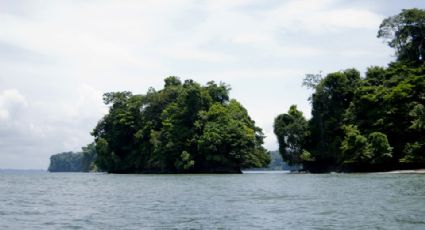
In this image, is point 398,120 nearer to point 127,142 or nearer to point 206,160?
point 206,160

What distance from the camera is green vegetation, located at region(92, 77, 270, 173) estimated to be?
9462 centimetres

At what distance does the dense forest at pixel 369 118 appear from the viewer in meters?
77.8

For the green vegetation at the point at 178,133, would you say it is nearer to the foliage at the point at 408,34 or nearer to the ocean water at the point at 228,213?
the foliage at the point at 408,34

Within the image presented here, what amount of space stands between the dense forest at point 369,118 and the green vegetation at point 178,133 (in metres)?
8.43

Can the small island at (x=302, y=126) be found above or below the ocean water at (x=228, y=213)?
above

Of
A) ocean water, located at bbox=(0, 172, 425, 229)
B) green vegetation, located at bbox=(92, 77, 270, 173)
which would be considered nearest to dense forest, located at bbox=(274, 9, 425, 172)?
green vegetation, located at bbox=(92, 77, 270, 173)

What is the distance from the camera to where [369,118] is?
83562 mm

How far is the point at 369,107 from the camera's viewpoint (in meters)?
83.6

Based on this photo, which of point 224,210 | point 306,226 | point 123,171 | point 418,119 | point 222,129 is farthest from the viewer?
point 123,171

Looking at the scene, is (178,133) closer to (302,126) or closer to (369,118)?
(302,126)

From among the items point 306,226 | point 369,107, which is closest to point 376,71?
point 369,107

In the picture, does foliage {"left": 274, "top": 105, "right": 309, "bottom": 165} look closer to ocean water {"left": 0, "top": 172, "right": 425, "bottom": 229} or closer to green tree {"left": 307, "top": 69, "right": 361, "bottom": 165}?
green tree {"left": 307, "top": 69, "right": 361, "bottom": 165}

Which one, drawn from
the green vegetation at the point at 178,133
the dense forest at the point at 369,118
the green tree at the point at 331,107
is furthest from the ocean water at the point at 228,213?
the green vegetation at the point at 178,133

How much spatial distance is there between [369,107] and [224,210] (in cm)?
6316
